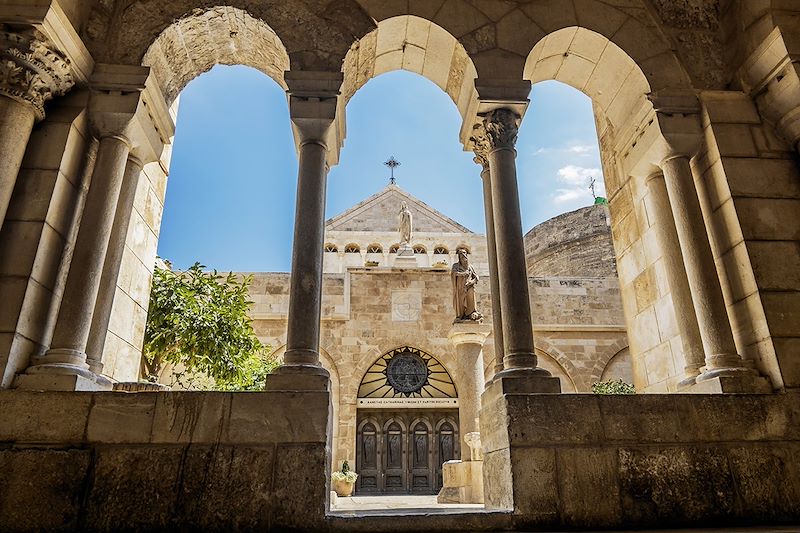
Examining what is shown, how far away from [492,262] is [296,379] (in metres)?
1.69

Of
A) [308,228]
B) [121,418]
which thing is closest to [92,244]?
[121,418]

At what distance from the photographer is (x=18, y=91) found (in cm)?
329

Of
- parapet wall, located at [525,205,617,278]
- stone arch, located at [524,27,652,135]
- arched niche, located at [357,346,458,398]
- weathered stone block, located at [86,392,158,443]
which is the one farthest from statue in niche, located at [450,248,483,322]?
parapet wall, located at [525,205,617,278]

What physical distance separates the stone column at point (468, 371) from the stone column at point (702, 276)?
440 cm

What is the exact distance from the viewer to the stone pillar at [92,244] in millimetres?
2980

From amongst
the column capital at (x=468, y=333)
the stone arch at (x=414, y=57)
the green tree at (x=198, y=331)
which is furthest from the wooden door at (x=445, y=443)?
the stone arch at (x=414, y=57)

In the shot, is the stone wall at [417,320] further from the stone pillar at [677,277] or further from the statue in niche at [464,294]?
the stone pillar at [677,277]

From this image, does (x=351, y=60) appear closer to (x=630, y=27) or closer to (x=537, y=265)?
(x=630, y=27)

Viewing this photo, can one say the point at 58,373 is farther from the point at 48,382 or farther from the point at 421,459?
the point at 421,459

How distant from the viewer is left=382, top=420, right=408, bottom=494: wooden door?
35.5ft

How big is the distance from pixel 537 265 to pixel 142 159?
55.7 ft

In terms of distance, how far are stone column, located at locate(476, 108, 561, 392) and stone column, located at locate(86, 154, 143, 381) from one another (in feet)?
8.26

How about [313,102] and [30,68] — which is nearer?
[30,68]

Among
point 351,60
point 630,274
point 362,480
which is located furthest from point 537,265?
point 351,60
